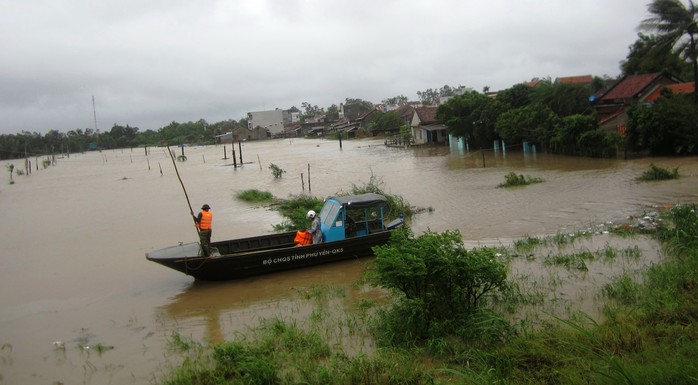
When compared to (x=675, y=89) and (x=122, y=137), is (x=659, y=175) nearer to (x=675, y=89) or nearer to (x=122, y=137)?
(x=675, y=89)

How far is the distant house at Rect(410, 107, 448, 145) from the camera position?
165 ft

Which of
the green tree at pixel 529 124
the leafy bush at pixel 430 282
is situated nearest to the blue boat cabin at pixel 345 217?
the leafy bush at pixel 430 282

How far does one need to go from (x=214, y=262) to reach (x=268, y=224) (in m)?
6.68

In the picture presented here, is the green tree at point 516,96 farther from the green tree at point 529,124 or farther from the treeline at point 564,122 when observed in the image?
the green tree at point 529,124

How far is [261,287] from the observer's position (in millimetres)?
10273

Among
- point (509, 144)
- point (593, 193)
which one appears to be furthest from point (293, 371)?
point (509, 144)

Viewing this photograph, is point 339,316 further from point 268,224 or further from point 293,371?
point 268,224

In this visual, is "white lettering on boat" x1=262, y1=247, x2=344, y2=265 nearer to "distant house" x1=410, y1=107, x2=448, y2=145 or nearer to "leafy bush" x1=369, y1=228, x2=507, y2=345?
"leafy bush" x1=369, y1=228, x2=507, y2=345

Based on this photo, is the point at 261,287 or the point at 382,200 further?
the point at 382,200

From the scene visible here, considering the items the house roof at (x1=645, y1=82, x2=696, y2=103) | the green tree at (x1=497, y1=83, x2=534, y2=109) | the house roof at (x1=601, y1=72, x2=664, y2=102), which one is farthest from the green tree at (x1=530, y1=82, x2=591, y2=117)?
the green tree at (x1=497, y1=83, x2=534, y2=109)

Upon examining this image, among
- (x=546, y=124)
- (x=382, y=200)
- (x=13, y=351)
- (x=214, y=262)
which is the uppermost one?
(x=546, y=124)

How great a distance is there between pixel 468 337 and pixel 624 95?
3034 cm

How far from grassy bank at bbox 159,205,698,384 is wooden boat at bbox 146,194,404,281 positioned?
2088 mm

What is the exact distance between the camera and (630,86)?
31.8 metres
